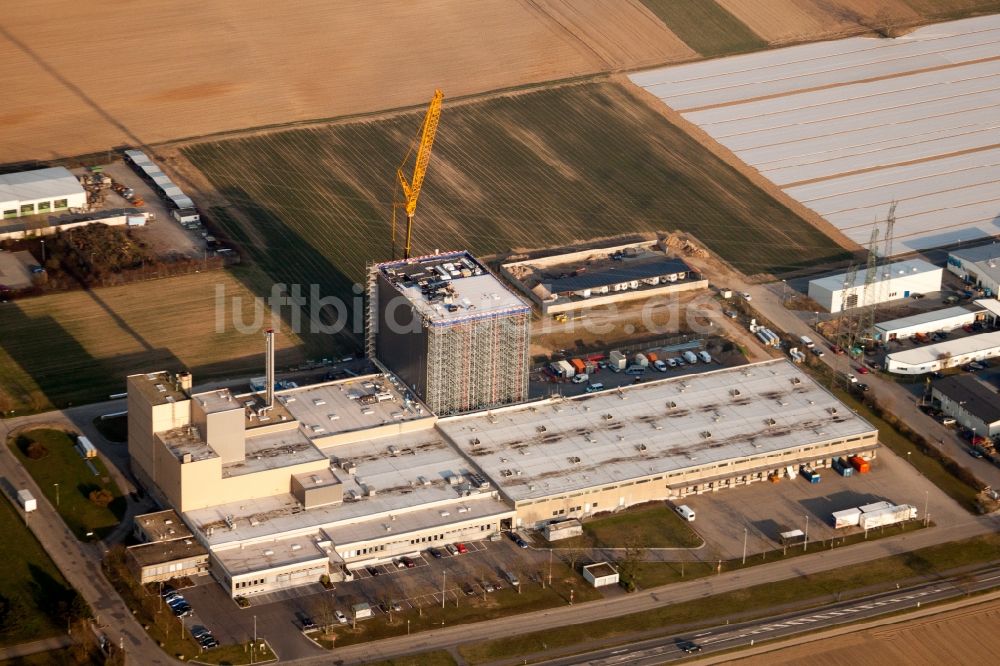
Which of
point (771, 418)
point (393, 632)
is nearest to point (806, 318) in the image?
point (771, 418)

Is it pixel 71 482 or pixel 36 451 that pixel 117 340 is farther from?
pixel 71 482

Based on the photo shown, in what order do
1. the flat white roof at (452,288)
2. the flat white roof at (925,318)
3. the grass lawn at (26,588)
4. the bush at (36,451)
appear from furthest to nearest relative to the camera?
the flat white roof at (925,318), the flat white roof at (452,288), the bush at (36,451), the grass lawn at (26,588)

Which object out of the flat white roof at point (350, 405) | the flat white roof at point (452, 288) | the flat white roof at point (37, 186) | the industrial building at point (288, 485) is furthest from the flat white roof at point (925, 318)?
the flat white roof at point (37, 186)

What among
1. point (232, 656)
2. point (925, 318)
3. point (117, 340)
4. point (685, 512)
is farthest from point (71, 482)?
point (925, 318)

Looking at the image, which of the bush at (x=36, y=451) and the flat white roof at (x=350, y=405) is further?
the flat white roof at (x=350, y=405)

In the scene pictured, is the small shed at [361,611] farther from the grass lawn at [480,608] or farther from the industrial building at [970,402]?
the industrial building at [970,402]

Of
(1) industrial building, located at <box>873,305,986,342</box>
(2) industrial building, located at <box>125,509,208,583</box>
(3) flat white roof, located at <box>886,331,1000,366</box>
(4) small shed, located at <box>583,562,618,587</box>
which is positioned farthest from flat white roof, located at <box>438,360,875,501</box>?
(2) industrial building, located at <box>125,509,208,583</box>
